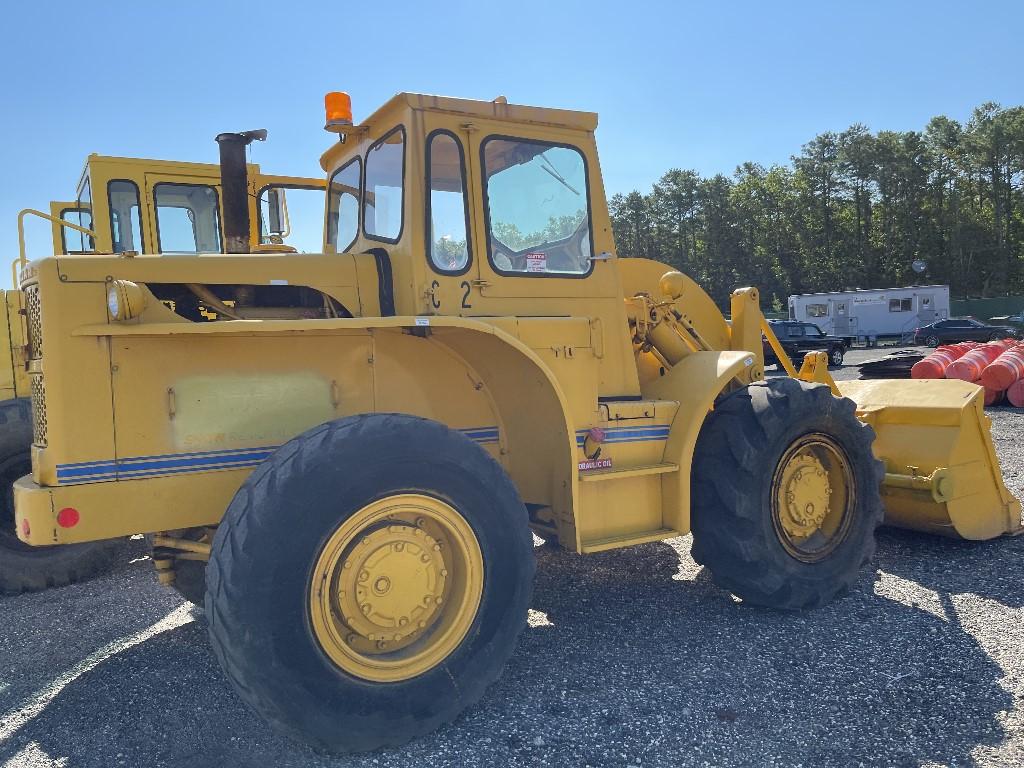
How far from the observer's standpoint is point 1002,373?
13062 mm

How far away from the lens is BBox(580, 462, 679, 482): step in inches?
165

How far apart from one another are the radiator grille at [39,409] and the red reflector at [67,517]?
0.46 metres

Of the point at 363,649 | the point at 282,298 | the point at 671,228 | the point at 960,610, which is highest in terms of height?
the point at 671,228

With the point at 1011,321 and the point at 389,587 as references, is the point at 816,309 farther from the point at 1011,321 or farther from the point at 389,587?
the point at 389,587

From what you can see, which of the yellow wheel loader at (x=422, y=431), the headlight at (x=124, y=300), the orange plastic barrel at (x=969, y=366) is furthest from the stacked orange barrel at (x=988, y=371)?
the headlight at (x=124, y=300)

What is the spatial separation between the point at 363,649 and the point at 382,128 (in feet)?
8.91

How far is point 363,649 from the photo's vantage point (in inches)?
133

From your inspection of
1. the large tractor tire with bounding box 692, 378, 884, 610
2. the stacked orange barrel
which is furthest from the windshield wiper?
the stacked orange barrel

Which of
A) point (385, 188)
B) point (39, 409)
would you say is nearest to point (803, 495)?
point (385, 188)

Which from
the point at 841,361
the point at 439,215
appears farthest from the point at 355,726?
the point at 841,361

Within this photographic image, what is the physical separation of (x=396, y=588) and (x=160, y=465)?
1162mm

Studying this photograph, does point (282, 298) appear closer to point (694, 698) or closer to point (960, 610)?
point (694, 698)

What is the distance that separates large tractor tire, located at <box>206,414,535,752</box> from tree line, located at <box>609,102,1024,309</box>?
45.6 metres

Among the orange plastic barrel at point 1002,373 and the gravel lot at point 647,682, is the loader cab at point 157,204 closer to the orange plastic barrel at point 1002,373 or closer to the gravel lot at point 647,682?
the gravel lot at point 647,682
